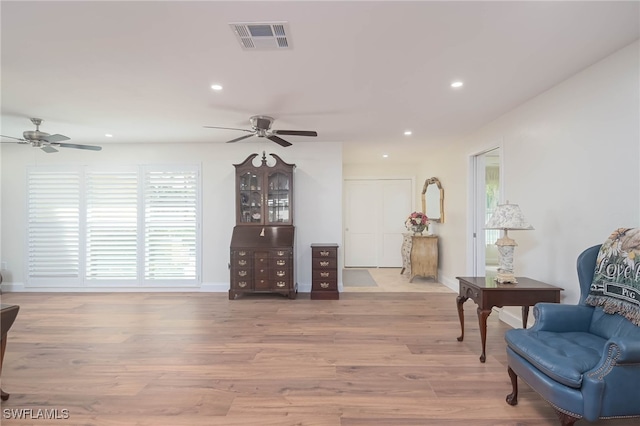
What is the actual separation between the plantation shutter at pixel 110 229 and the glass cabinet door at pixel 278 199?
→ 233 centimetres

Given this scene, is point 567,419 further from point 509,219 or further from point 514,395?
point 509,219

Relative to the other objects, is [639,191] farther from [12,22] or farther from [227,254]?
[227,254]

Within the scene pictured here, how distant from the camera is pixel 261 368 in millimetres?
2535

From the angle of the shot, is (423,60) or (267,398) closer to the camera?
(267,398)

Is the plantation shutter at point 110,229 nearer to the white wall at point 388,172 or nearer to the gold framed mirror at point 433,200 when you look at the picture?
the white wall at point 388,172

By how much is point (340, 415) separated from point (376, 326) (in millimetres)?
1625

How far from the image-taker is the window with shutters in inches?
200

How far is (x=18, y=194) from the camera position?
5102 millimetres

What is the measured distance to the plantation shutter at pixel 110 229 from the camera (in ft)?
16.7

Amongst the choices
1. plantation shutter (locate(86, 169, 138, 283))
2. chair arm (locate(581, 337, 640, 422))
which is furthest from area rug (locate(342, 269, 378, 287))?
chair arm (locate(581, 337, 640, 422))

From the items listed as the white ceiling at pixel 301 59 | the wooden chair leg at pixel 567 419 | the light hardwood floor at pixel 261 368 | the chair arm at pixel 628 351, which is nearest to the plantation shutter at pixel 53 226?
the light hardwood floor at pixel 261 368

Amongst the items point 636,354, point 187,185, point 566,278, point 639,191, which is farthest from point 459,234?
point 187,185

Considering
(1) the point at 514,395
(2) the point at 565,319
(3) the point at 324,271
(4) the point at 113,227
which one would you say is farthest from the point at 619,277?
(4) the point at 113,227

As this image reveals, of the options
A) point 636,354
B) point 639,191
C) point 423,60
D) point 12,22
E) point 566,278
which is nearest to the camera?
point 636,354
